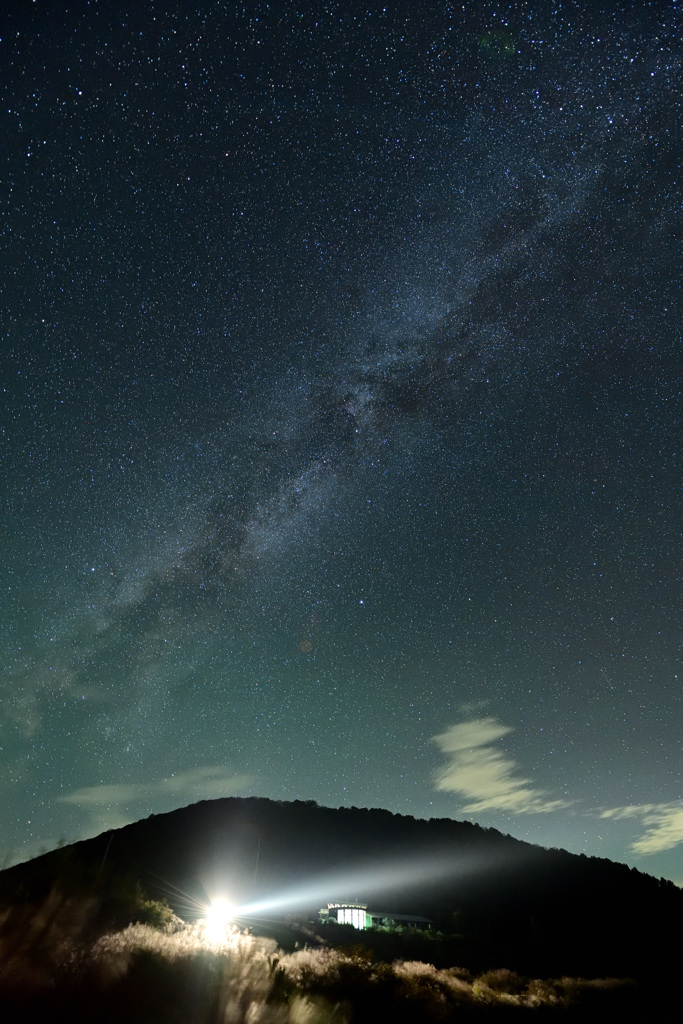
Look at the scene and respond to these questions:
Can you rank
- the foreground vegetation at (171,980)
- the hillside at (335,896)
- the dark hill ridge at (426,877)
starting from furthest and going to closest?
1. the dark hill ridge at (426,877)
2. the hillside at (335,896)
3. the foreground vegetation at (171,980)

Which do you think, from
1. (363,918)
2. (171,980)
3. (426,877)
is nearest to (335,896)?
(363,918)

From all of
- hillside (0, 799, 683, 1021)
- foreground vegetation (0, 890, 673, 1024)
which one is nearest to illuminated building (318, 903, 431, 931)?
hillside (0, 799, 683, 1021)

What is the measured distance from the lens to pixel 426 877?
80.1 meters

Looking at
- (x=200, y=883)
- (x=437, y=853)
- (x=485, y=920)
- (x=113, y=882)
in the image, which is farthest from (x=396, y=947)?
(x=437, y=853)

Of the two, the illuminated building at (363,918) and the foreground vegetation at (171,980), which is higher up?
the foreground vegetation at (171,980)

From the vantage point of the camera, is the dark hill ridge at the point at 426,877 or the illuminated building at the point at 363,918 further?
the dark hill ridge at the point at 426,877

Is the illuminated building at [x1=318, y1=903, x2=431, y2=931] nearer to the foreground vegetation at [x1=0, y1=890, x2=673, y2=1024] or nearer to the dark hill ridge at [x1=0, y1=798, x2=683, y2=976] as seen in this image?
the dark hill ridge at [x1=0, y1=798, x2=683, y2=976]

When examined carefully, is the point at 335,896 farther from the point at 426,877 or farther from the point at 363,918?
the point at 426,877

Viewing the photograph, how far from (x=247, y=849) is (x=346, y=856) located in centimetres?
1709

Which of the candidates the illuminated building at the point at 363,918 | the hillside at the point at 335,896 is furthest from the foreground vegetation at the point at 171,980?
the illuminated building at the point at 363,918

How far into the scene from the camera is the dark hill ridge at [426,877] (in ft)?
153

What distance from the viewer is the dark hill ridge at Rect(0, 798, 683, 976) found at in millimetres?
46531

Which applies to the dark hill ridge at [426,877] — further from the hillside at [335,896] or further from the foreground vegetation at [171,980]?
the foreground vegetation at [171,980]

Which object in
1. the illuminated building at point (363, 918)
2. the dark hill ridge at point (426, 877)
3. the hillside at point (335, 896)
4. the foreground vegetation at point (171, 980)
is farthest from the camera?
the dark hill ridge at point (426, 877)
